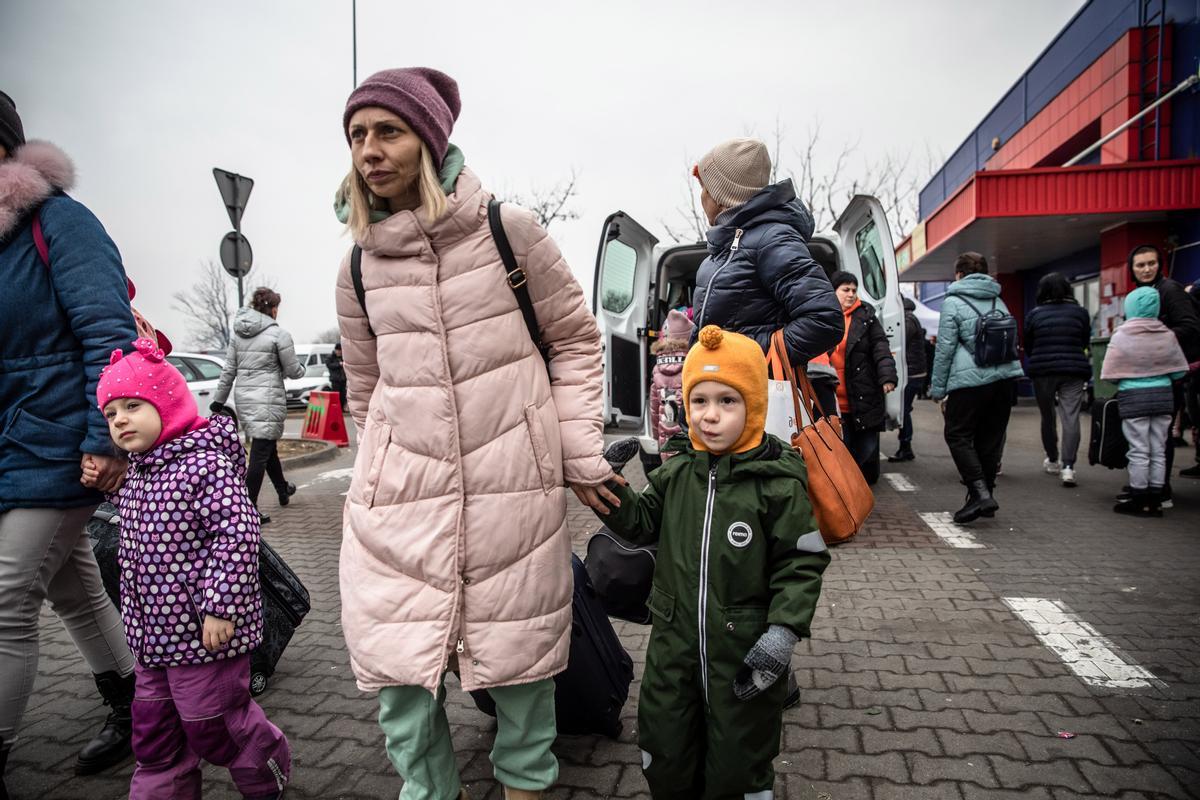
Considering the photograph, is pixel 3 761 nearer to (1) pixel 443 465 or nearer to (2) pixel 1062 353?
(1) pixel 443 465

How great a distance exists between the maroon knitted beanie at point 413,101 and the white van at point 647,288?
447 centimetres

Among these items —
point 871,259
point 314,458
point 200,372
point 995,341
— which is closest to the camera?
point 995,341

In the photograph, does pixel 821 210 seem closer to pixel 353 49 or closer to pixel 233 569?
pixel 353 49

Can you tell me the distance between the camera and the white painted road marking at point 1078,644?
9.67 feet

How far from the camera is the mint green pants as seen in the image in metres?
1.98

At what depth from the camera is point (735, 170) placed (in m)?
2.86

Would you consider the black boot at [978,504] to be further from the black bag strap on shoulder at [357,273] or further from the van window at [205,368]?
the van window at [205,368]

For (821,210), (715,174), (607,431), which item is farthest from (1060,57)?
(715,174)

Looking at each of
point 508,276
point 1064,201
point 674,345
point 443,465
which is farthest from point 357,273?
point 1064,201

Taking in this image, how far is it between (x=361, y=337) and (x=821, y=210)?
24716 millimetres

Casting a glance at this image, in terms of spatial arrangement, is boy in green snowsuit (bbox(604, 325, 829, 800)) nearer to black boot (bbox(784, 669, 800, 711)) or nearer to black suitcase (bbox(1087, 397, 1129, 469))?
black boot (bbox(784, 669, 800, 711))

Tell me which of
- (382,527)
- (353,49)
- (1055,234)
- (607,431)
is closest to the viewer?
(382,527)

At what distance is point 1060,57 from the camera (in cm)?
1588

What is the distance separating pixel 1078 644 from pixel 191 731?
138 inches
